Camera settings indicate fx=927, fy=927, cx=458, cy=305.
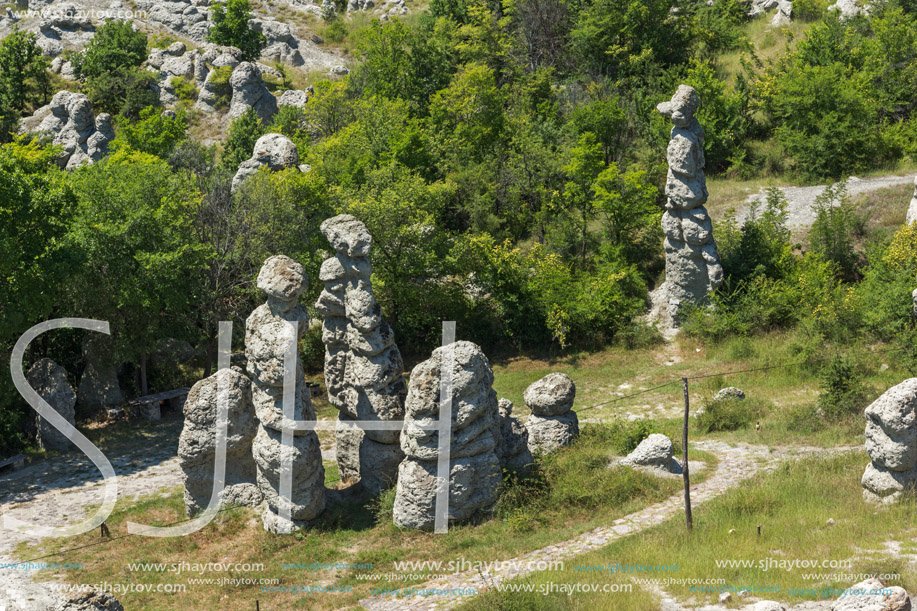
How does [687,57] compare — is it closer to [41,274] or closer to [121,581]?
[41,274]

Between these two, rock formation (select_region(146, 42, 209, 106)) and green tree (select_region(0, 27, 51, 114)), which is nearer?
green tree (select_region(0, 27, 51, 114))

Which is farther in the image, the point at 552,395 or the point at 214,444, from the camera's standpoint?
the point at 552,395

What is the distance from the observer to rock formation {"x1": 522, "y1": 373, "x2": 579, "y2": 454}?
2147cm

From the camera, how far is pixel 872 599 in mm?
12820

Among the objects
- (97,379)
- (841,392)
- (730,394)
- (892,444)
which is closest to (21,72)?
(97,379)

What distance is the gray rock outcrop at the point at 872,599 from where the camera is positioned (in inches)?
500

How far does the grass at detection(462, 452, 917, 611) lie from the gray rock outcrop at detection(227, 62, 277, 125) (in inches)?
1478

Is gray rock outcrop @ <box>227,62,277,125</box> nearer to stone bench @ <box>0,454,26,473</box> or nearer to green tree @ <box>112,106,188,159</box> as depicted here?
green tree @ <box>112,106,188,159</box>

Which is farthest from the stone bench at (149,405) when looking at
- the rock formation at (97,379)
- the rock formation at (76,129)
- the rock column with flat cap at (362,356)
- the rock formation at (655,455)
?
the rock formation at (76,129)

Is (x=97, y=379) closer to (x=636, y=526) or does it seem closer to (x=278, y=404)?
(x=278, y=404)

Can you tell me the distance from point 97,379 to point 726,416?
18509 millimetres

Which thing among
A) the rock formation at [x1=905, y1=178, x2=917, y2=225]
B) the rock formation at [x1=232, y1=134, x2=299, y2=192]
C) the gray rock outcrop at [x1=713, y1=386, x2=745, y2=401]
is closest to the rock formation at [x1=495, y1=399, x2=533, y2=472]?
the gray rock outcrop at [x1=713, y1=386, x2=745, y2=401]

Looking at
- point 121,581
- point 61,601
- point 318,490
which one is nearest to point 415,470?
point 318,490

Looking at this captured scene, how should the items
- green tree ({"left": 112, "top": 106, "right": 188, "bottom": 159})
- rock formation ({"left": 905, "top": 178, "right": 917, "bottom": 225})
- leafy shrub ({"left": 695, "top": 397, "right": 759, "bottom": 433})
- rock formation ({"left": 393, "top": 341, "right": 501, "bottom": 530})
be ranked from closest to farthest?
rock formation ({"left": 393, "top": 341, "right": 501, "bottom": 530})
leafy shrub ({"left": 695, "top": 397, "right": 759, "bottom": 433})
rock formation ({"left": 905, "top": 178, "right": 917, "bottom": 225})
green tree ({"left": 112, "top": 106, "right": 188, "bottom": 159})
